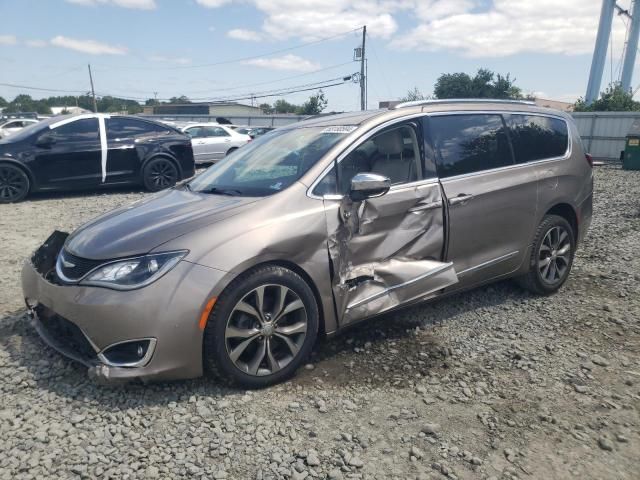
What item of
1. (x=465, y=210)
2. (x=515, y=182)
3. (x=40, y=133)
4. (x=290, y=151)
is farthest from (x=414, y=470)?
(x=40, y=133)

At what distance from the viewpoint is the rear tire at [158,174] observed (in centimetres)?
1002

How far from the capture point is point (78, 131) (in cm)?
933

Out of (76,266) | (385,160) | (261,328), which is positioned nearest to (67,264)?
(76,266)

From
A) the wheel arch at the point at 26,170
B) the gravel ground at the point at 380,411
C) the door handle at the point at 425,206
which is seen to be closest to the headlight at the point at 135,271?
the gravel ground at the point at 380,411

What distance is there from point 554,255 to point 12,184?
895cm

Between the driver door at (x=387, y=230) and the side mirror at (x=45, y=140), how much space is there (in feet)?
25.2

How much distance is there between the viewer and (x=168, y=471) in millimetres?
2350

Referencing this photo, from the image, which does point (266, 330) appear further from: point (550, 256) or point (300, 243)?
point (550, 256)

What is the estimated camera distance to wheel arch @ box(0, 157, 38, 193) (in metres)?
8.80

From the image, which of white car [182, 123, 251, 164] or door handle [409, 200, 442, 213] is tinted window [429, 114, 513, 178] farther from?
white car [182, 123, 251, 164]

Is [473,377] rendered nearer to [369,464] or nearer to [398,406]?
[398,406]

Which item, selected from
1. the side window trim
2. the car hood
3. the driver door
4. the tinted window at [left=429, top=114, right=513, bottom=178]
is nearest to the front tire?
the driver door

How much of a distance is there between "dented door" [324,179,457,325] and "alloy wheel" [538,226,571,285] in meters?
1.31

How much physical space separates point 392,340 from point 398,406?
856 millimetres
